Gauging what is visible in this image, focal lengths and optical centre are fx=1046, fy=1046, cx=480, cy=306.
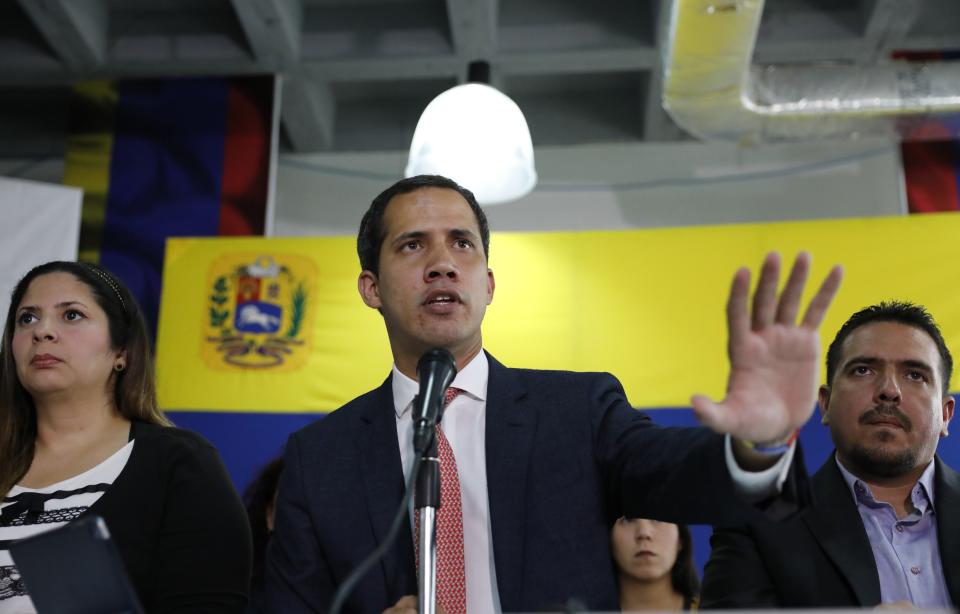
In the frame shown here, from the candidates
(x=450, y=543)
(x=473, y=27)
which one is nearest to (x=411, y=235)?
(x=450, y=543)

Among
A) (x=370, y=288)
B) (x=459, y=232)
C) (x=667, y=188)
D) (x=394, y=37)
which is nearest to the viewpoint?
(x=459, y=232)

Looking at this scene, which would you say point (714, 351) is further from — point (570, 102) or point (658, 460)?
point (658, 460)

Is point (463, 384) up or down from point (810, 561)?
up

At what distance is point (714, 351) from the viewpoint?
4.06 metres

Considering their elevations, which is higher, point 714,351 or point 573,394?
point 714,351

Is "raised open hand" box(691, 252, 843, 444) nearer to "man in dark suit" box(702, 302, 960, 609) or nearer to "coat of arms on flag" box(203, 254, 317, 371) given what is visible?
"man in dark suit" box(702, 302, 960, 609)

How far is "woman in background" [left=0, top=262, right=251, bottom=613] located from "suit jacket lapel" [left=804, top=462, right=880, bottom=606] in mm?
1089

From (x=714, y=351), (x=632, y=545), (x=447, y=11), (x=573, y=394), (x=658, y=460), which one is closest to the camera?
(x=658, y=460)

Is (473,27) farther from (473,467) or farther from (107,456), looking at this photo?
(473,467)

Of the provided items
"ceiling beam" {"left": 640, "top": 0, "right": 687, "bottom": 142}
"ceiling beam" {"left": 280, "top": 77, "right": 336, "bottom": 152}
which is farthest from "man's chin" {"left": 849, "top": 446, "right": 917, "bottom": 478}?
"ceiling beam" {"left": 280, "top": 77, "right": 336, "bottom": 152}

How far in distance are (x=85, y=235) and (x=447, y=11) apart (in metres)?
1.98

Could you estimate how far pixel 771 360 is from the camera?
4.31 ft

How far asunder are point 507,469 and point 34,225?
304cm

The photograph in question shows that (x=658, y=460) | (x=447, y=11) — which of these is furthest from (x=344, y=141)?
(x=658, y=460)
